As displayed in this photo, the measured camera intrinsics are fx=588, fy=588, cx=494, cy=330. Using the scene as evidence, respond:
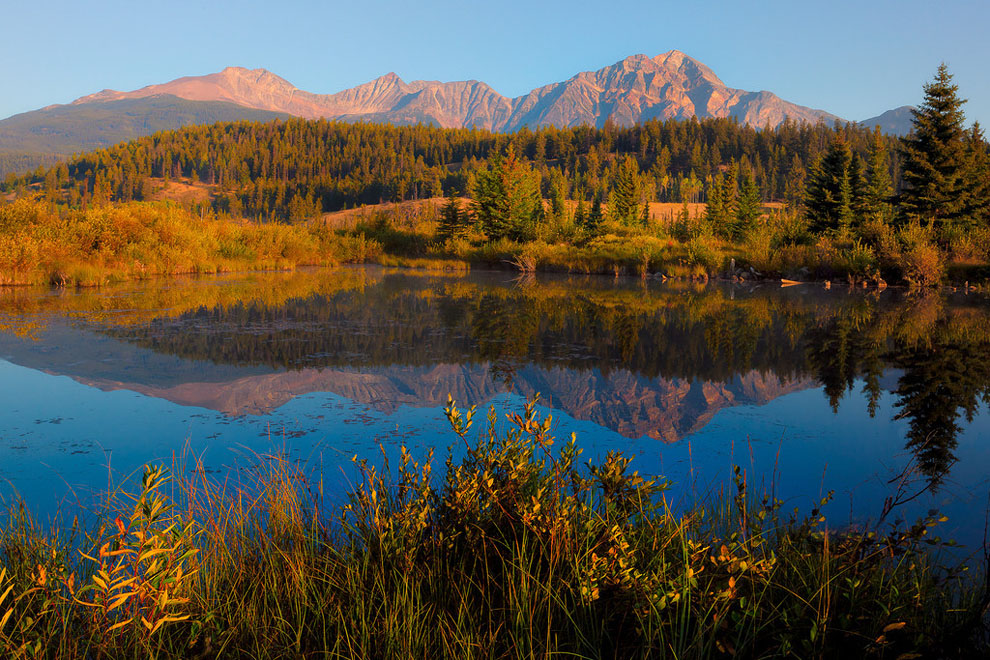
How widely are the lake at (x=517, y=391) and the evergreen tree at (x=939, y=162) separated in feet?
54.4

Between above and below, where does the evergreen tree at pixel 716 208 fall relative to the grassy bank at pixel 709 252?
above

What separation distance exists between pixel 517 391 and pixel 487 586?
12.8ft

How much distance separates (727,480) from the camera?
12.2 feet

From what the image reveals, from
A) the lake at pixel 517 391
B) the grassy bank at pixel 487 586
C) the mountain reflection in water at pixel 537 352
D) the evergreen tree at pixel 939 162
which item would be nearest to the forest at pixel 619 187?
the evergreen tree at pixel 939 162

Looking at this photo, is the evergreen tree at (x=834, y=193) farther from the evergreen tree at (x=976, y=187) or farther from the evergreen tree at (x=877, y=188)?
the evergreen tree at (x=976, y=187)

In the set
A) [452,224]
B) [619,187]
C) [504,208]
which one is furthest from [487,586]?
[619,187]

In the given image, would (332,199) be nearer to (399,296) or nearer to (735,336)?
(399,296)

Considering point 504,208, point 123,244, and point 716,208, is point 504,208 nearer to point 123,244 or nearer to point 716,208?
point 716,208

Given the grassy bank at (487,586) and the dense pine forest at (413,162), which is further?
the dense pine forest at (413,162)

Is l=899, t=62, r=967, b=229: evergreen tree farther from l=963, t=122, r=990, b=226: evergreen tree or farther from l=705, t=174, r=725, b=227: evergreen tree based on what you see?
l=705, t=174, r=725, b=227: evergreen tree

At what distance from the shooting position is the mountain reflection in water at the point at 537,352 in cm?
581

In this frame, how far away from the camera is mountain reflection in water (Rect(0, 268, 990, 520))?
19.1ft

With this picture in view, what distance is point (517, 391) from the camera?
6176mm

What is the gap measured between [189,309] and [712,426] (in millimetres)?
10744
